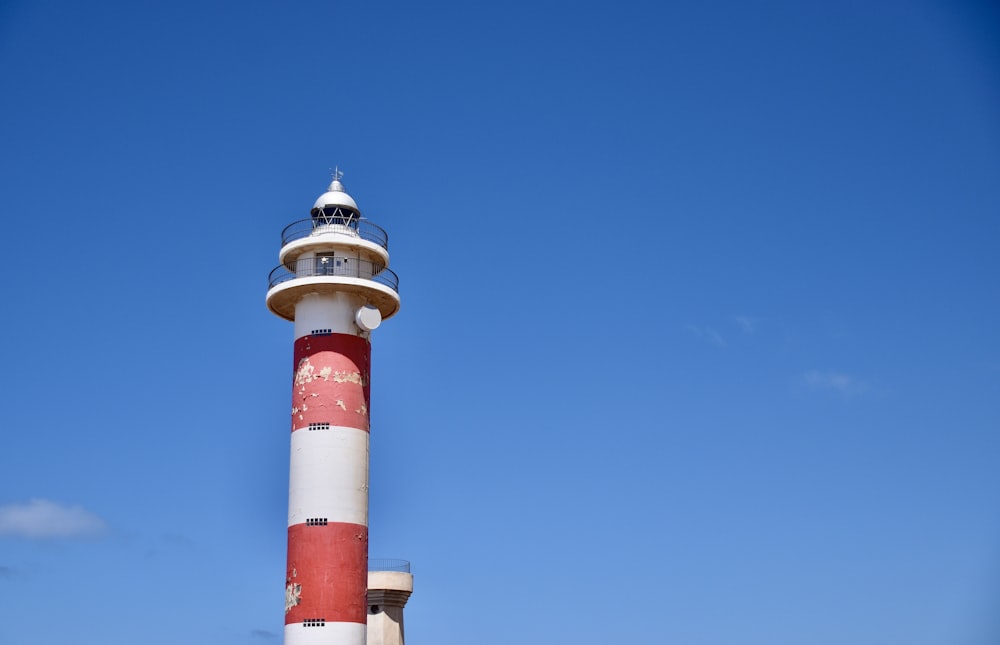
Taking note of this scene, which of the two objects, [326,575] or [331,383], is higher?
[331,383]

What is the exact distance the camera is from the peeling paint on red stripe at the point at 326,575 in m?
43.6

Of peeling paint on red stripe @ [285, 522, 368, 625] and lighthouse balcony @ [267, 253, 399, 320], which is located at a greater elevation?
lighthouse balcony @ [267, 253, 399, 320]

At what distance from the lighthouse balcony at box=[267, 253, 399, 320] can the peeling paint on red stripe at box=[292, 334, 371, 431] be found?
6.00ft

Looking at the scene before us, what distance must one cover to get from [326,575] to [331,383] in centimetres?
715

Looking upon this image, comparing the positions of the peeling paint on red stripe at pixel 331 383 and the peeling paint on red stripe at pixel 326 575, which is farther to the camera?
the peeling paint on red stripe at pixel 331 383

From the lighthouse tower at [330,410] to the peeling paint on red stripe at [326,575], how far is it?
0.04 metres

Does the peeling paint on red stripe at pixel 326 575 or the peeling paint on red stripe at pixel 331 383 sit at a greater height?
the peeling paint on red stripe at pixel 331 383

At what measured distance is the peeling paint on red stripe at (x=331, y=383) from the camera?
150ft

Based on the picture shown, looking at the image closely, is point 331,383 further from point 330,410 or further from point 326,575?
point 326,575

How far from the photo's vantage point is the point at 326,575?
144 ft

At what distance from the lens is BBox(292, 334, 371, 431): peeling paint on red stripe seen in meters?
45.7

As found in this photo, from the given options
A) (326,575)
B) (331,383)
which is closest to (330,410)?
(331,383)

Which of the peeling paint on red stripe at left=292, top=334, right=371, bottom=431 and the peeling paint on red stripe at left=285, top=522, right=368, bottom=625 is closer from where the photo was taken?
the peeling paint on red stripe at left=285, top=522, right=368, bottom=625

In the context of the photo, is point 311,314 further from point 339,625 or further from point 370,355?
point 339,625
